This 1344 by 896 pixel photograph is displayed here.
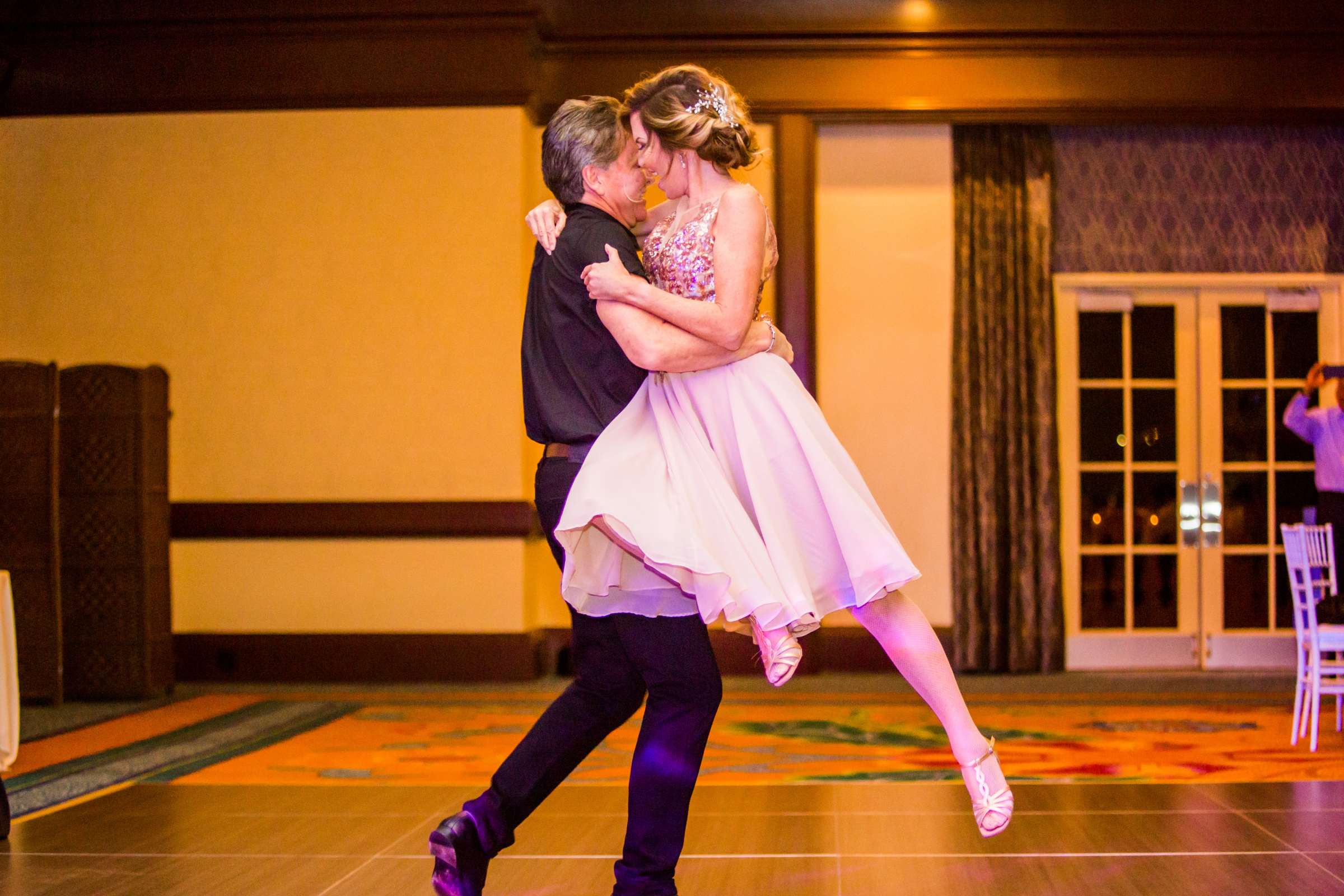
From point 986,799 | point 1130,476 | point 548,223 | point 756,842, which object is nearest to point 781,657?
point 986,799

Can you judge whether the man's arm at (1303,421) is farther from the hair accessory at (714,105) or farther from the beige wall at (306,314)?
the hair accessory at (714,105)

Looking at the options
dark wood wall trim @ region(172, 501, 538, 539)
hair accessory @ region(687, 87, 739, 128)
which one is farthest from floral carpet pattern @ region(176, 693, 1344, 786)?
hair accessory @ region(687, 87, 739, 128)

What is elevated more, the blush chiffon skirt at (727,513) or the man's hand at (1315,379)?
the man's hand at (1315,379)

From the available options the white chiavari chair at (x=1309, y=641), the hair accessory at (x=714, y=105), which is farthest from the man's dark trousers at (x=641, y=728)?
the white chiavari chair at (x=1309, y=641)

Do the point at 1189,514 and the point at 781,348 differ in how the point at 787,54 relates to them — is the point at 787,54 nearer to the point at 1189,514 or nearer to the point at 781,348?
the point at 1189,514

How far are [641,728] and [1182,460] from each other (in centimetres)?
553

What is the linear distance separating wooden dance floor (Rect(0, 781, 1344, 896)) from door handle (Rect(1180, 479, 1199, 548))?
3.27 meters

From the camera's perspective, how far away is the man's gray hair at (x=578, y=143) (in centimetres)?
217

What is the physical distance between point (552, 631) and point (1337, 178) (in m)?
4.89

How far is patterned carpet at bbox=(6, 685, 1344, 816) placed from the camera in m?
3.84

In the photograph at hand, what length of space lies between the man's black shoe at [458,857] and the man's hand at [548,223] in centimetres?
101

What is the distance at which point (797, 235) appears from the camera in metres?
6.52

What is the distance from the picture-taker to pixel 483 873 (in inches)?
85.1

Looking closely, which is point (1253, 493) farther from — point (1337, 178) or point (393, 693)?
point (393, 693)
